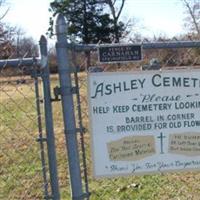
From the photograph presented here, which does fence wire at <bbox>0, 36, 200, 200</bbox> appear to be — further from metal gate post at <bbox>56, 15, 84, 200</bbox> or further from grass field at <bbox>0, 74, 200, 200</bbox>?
metal gate post at <bbox>56, 15, 84, 200</bbox>

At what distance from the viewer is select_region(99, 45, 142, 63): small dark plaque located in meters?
3.92

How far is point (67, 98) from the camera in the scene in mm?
3926

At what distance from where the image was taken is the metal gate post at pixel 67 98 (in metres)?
3.88

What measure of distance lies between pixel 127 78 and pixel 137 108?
0.22 m

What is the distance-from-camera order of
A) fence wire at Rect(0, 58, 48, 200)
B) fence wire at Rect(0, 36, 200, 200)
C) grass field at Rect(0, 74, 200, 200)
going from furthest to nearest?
grass field at Rect(0, 74, 200, 200), fence wire at Rect(0, 36, 200, 200), fence wire at Rect(0, 58, 48, 200)

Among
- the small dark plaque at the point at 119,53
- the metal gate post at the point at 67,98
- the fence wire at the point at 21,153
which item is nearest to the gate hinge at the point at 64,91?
the metal gate post at the point at 67,98

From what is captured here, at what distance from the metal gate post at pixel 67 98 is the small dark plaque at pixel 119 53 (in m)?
0.25

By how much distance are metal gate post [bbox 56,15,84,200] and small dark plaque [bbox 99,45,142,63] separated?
9.7 inches

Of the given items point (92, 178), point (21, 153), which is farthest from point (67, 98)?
point (21, 153)

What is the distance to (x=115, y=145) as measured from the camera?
408cm

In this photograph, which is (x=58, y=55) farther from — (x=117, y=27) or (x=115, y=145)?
(x=117, y=27)

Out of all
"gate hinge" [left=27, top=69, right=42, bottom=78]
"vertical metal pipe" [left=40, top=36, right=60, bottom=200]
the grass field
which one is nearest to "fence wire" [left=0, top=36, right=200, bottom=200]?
the grass field

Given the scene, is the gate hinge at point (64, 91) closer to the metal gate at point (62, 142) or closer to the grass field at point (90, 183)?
the metal gate at point (62, 142)

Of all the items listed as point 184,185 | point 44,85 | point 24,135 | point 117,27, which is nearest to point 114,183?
point 184,185
